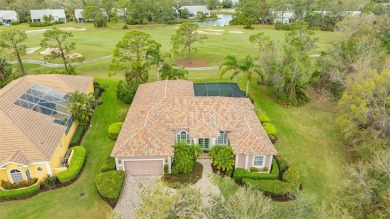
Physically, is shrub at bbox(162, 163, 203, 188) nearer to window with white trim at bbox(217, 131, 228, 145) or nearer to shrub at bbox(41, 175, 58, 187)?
window with white trim at bbox(217, 131, 228, 145)

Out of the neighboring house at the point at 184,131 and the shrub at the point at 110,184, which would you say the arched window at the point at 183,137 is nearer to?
the neighboring house at the point at 184,131

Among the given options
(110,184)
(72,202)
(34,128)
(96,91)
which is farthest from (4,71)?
(110,184)

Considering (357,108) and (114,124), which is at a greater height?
(357,108)

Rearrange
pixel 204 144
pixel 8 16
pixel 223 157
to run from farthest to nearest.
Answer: pixel 8 16 < pixel 204 144 < pixel 223 157

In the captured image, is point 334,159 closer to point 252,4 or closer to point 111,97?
point 111,97

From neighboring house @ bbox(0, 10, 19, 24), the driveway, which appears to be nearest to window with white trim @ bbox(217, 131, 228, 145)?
the driveway

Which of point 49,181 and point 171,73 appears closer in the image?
point 49,181

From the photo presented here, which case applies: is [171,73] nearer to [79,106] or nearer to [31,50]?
[79,106]

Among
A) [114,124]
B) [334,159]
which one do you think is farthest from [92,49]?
[334,159]
